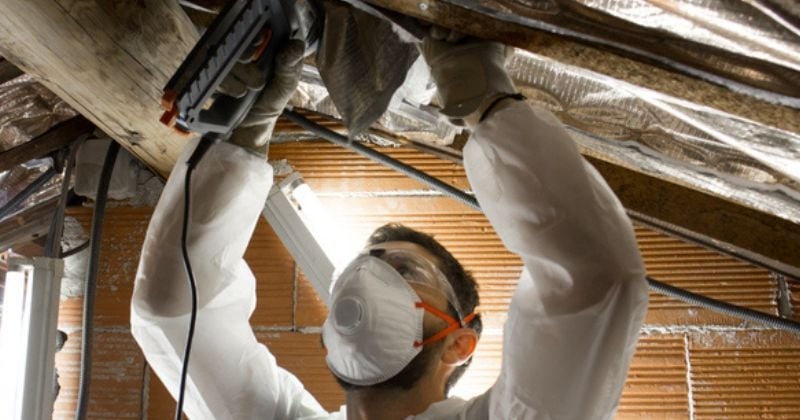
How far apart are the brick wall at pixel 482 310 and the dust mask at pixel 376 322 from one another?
1.85ft

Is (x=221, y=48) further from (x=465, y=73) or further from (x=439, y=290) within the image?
(x=439, y=290)

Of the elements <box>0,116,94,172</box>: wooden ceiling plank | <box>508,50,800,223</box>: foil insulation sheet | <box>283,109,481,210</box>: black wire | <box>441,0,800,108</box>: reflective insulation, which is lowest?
<box>0,116,94,172</box>: wooden ceiling plank

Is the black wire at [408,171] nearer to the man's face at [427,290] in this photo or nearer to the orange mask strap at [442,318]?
the man's face at [427,290]

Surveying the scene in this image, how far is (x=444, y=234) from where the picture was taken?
222 cm

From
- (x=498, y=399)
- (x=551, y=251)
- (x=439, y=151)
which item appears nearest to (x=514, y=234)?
(x=551, y=251)

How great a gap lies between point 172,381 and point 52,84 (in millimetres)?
615

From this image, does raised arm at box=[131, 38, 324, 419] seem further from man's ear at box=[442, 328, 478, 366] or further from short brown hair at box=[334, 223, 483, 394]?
man's ear at box=[442, 328, 478, 366]

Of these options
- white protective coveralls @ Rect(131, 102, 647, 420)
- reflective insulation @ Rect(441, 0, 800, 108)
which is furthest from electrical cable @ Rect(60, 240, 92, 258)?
reflective insulation @ Rect(441, 0, 800, 108)

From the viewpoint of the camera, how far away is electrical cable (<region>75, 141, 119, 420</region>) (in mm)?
1990

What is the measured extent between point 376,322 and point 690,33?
757 mm

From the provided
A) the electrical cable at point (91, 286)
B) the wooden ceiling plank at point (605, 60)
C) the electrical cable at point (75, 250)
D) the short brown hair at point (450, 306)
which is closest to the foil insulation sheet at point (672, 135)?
the wooden ceiling plank at point (605, 60)

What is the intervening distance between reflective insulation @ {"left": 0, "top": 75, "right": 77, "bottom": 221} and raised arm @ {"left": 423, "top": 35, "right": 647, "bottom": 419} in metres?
1.30

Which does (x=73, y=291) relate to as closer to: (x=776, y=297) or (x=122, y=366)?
(x=122, y=366)

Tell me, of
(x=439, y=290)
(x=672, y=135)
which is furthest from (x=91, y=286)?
(x=672, y=135)
